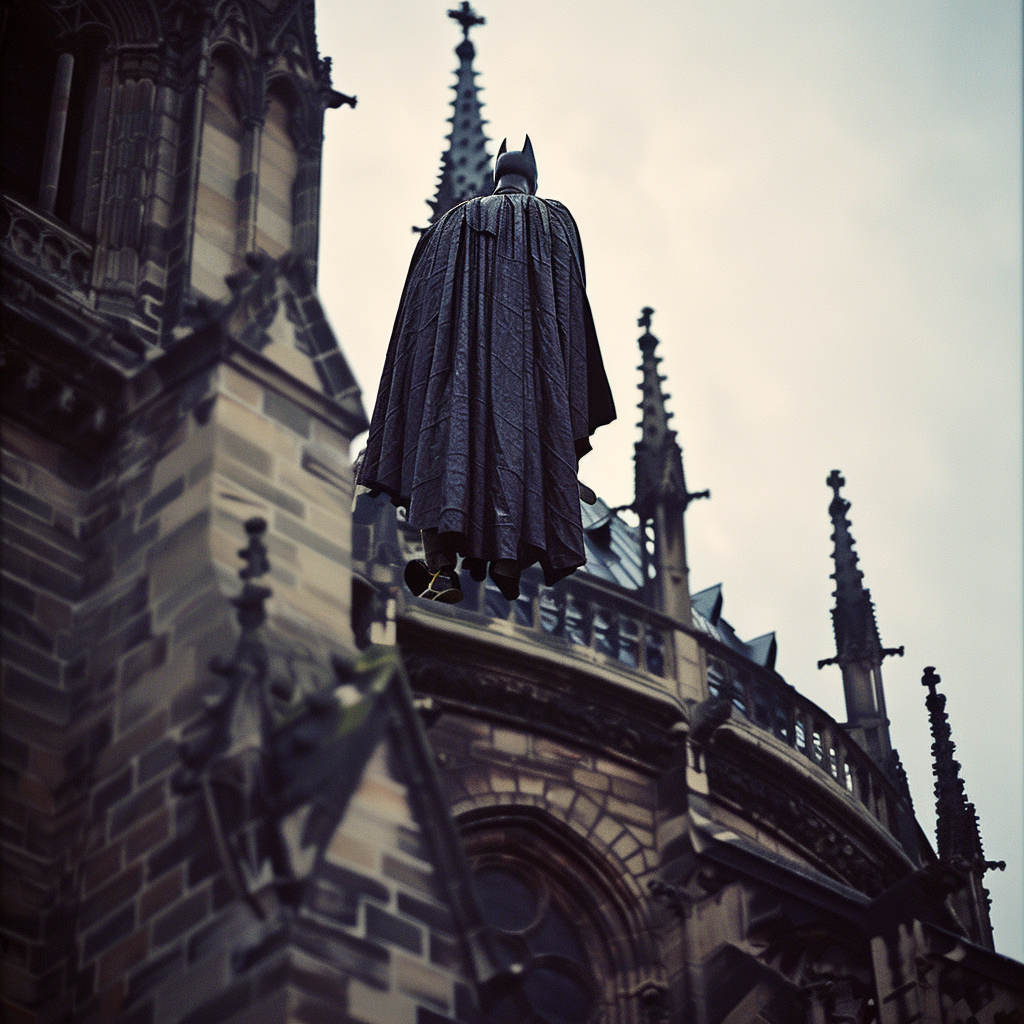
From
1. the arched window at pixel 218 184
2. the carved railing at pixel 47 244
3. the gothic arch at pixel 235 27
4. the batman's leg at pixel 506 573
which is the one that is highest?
the gothic arch at pixel 235 27

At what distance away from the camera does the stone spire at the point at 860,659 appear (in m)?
25.2

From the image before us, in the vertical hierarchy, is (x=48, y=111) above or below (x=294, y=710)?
above

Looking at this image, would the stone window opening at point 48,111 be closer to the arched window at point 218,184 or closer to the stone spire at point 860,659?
the arched window at point 218,184

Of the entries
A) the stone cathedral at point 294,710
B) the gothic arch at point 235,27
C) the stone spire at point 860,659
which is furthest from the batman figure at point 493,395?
the stone spire at point 860,659

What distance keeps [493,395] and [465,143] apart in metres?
17.3

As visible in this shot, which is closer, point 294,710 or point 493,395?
point 294,710

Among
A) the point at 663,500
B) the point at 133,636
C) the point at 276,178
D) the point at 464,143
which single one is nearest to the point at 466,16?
the point at 464,143

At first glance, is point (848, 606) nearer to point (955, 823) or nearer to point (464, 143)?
point (955, 823)

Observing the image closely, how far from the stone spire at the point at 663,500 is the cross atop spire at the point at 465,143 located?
14.4 feet

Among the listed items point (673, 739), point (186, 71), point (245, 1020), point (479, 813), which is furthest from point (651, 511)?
point (245, 1020)

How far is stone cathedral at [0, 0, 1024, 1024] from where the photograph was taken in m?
8.71

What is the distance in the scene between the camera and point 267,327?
11.0 meters

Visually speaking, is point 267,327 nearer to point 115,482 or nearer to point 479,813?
point 115,482

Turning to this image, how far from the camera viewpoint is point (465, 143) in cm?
2842
